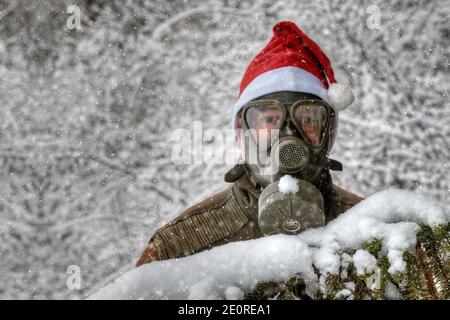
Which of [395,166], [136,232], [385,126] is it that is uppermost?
[385,126]

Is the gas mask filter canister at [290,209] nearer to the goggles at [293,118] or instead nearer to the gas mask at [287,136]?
the gas mask at [287,136]

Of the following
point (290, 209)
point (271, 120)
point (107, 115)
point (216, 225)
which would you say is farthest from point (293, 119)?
point (107, 115)

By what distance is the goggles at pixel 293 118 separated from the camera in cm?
290

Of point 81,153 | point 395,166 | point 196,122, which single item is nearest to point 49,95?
point 81,153

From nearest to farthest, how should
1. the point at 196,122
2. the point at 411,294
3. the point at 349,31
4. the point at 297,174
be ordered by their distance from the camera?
the point at 411,294
the point at 297,174
the point at 349,31
the point at 196,122

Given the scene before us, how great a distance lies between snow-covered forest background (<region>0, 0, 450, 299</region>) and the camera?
8.84 meters

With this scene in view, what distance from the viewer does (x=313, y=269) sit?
139 centimetres

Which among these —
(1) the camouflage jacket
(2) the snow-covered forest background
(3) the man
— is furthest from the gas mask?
(2) the snow-covered forest background

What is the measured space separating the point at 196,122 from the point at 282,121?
6.16 metres

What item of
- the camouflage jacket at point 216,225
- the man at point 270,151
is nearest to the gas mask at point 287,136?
the man at point 270,151

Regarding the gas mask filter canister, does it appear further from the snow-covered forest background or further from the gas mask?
the snow-covered forest background

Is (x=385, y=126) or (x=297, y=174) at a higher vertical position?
(x=385, y=126)

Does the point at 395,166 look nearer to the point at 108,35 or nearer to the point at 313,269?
the point at 108,35

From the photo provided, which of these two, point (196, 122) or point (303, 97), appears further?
point (196, 122)
